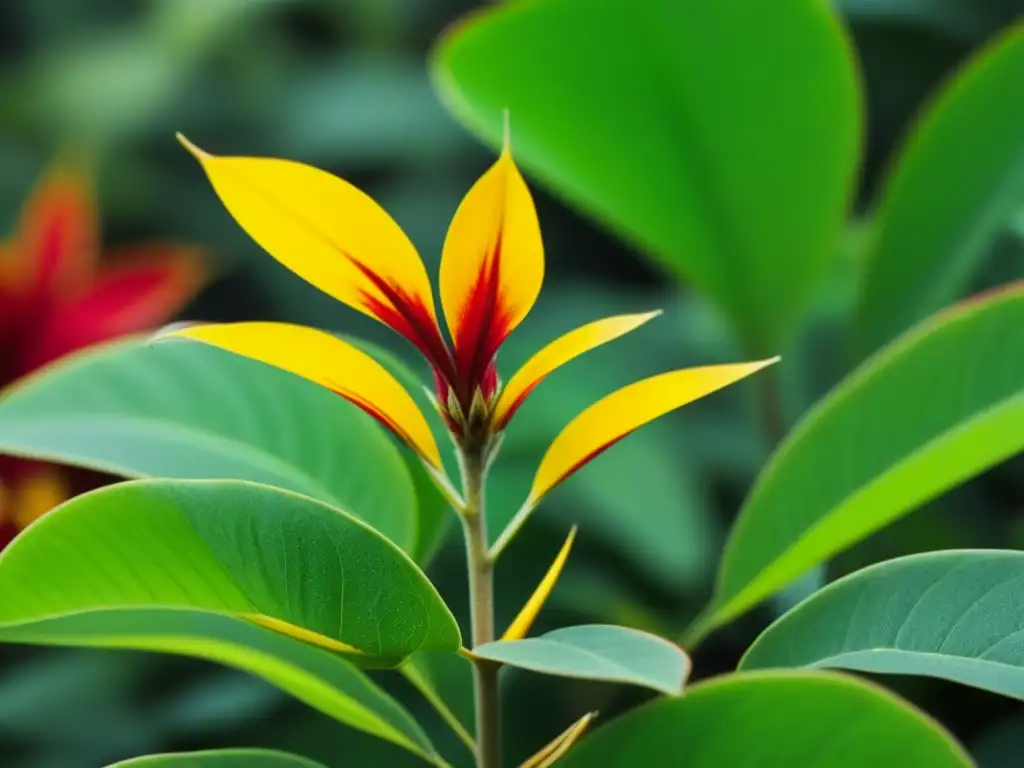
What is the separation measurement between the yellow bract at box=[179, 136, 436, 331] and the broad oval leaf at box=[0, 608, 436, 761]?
5.1 inches

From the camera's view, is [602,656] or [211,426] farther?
[211,426]

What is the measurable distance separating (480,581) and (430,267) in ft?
2.10

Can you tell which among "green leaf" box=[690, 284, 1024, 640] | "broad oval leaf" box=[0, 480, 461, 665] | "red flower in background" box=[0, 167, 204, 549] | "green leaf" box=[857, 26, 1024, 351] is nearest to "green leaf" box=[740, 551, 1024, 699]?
"green leaf" box=[690, 284, 1024, 640]

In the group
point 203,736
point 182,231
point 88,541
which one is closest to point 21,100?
point 182,231

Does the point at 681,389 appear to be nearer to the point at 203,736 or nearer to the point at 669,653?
the point at 669,653

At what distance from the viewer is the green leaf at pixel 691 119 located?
548 millimetres

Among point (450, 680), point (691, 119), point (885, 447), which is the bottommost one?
point (450, 680)

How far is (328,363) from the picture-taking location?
1.06 feet

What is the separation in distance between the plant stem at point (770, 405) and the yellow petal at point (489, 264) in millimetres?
342

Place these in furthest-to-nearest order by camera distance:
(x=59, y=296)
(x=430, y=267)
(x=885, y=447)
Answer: (x=430, y=267) → (x=59, y=296) → (x=885, y=447)

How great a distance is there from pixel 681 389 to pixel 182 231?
0.88 metres

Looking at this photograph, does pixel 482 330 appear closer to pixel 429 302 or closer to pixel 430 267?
pixel 429 302

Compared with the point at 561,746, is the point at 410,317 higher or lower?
higher

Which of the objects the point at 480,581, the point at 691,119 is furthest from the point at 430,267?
the point at 480,581
